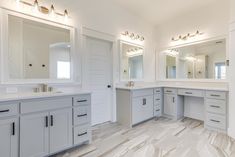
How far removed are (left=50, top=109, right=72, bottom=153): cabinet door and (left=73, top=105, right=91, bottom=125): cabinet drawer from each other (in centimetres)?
10

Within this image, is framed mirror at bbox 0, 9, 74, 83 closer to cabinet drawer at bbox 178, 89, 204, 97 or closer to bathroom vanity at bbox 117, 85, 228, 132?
bathroom vanity at bbox 117, 85, 228, 132

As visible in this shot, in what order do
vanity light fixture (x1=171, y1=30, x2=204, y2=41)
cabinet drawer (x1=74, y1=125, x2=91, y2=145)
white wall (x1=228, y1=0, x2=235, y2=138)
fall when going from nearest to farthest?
cabinet drawer (x1=74, y1=125, x2=91, y2=145)
white wall (x1=228, y1=0, x2=235, y2=138)
vanity light fixture (x1=171, y1=30, x2=204, y2=41)

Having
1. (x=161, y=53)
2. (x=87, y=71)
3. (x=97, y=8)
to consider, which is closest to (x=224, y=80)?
(x=161, y=53)

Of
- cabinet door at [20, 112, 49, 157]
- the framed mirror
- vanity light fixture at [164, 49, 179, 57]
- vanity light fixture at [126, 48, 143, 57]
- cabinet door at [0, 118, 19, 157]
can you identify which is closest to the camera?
cabinet door at [0, 118, 19, 157]

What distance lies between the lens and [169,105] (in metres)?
4.02

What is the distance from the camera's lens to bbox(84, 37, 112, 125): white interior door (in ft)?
10.9

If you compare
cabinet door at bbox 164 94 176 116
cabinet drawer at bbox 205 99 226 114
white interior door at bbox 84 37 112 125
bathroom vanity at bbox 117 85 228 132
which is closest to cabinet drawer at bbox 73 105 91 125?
white interior door at bbox 84 37 112 125

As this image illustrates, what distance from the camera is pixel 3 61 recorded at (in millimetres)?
2094

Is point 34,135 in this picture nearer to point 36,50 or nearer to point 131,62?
point 36,50

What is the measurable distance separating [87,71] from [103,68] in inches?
19.5

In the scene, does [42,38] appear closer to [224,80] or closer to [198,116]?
[224,80]

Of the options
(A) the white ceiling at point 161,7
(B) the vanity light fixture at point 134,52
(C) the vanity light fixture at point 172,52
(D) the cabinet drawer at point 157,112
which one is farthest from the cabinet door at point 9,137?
(C) the vanity light fixture at point 172,52

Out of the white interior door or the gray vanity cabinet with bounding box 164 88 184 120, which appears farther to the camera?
the gray vanity cabinet with bounding box 164 88 184 120

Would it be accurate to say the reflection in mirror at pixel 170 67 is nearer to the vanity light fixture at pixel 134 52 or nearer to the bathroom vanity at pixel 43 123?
the vanity light fixture at pixel 134 52
